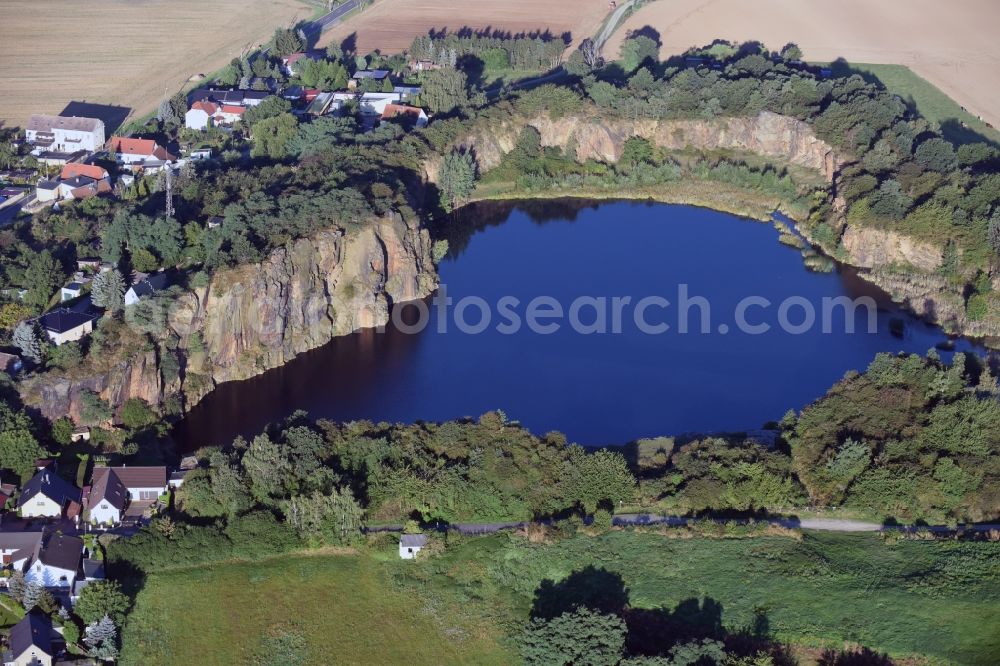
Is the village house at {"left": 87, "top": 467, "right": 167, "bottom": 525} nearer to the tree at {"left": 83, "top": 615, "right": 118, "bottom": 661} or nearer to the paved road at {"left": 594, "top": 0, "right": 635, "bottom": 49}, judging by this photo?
the tree at {"left": 83, "top": 615, "right": 118, "bottom": 661}

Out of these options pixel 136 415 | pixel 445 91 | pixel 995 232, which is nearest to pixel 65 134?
pixel 445 91

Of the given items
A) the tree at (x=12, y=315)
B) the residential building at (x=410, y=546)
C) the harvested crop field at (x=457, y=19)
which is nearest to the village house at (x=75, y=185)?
the tree at (x=12, y=315)

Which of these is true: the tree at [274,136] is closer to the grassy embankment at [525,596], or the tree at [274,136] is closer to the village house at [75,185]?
the village house at [75,185]

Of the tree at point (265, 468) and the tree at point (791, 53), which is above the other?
the tree at point (791, 53)

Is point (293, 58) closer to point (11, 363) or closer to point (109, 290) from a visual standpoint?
point (109, 290)

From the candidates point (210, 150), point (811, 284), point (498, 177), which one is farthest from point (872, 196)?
point (210, 150)

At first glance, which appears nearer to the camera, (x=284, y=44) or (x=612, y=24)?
(x=284, y=44)

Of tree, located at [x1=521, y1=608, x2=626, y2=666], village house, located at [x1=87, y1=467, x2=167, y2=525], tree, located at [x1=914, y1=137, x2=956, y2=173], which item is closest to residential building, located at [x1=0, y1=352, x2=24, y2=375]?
village house, located at [x1=87, y1=467, x2=167, y2=525]
